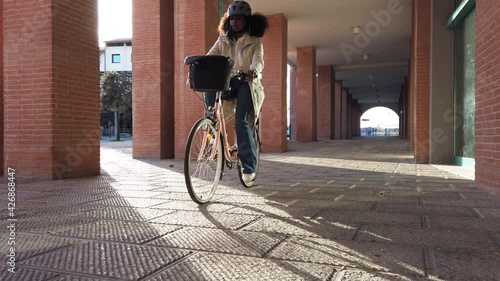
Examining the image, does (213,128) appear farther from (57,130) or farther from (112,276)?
(57,130)

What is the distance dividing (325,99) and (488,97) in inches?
876

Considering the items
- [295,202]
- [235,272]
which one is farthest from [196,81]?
[235,272]

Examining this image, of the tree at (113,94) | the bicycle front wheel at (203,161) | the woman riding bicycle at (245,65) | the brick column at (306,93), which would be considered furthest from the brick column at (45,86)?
the tree at (113,94)

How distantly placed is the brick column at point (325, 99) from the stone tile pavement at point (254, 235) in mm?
21851

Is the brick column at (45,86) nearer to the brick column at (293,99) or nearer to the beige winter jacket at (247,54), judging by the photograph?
the beige winter jacket at (247,54)

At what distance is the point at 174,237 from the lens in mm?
2305

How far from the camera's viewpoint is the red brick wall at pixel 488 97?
382cm

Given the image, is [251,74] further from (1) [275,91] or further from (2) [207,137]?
(1) [275,91]

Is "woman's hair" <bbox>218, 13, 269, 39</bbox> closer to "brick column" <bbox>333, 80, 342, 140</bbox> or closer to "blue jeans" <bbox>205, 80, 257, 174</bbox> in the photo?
"blue jeans" <bbox>205, 80, 257, 174</bbox>

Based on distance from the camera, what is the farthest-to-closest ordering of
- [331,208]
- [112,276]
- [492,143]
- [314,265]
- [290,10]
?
[290,10], [492,143], [331,208], [314,265], [112,276]

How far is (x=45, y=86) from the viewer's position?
5176mm

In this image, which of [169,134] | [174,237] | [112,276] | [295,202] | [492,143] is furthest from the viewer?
[169,134]

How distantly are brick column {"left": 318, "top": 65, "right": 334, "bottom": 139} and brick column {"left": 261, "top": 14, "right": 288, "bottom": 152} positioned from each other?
1237 cm

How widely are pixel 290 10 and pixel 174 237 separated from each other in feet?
41.7
